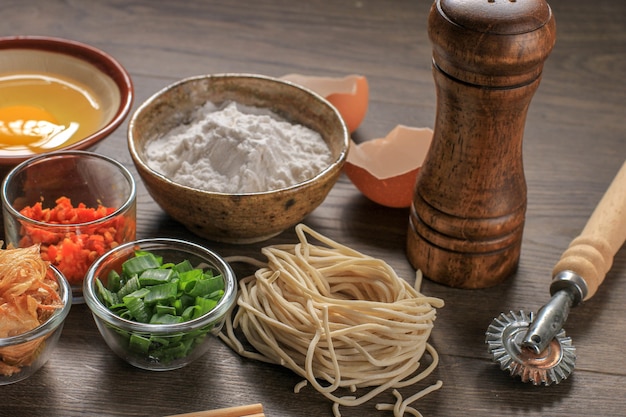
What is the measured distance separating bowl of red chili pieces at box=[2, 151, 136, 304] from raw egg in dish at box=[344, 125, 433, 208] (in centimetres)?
39

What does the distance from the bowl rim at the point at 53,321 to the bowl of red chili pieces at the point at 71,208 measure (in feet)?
0.21

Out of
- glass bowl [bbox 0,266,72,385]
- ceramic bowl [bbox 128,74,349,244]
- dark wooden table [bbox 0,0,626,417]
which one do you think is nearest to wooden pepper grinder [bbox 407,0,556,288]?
dark wooden table [bbox 0,0,626,417]

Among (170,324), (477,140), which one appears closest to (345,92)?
(477,140)

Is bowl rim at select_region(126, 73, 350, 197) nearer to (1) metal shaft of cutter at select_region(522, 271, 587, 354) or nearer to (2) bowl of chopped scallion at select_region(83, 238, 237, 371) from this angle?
(2) bowl of chopped scallion at select_region(83, 238, 237, 371)

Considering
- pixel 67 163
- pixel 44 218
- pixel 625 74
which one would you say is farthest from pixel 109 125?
pixel 625 74

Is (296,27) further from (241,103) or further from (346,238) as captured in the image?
(346,238)

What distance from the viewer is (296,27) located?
2094 millimetres

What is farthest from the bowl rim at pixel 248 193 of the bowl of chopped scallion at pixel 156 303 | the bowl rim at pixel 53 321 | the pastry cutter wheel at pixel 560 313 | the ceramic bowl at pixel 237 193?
the pastry cutter wheel at pixel 560 313

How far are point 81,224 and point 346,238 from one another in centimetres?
43

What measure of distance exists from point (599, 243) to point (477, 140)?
27 cm

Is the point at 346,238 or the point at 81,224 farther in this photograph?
the point at 346,238

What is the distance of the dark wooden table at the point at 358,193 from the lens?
1209mm

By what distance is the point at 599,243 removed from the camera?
4.53 feet

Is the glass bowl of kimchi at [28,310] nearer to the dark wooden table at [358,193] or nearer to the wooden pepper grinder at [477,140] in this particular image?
the dark wooden table at [358,193]
